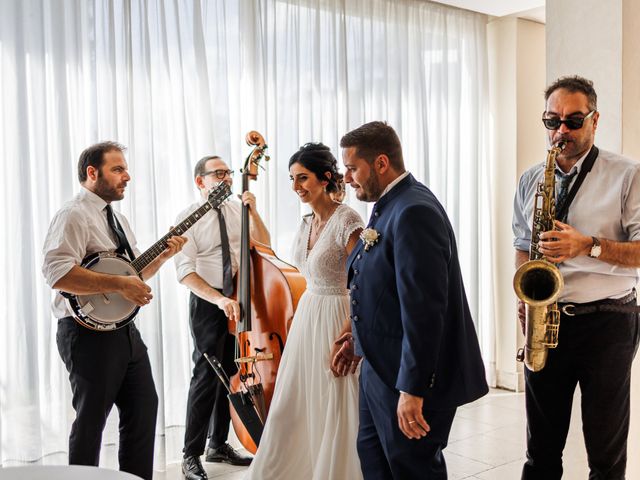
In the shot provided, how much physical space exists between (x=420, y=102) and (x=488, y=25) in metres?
0.99

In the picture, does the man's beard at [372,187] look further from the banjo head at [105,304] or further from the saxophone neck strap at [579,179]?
the banjo head at [105,304]

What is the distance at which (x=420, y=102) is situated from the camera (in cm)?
559

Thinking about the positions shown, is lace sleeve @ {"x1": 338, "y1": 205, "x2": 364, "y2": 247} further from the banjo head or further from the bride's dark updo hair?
the banjo head

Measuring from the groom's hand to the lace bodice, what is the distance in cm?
104

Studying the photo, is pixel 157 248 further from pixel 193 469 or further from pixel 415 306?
pixel 415 306

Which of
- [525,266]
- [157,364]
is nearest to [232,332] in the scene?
[157,364]

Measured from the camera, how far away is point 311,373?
306 centimetres

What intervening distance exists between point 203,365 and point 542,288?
6.74 ft

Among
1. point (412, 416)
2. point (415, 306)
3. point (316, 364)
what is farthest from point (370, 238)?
point (316, 364)

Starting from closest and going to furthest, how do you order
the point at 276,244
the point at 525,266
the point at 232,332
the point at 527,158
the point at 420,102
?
1. the point at 525,266
2. the point at 232,332
3. the point at 276,244
4. the point at 420,102
5. the point at 527,158

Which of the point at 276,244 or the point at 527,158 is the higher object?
the point at 527,158

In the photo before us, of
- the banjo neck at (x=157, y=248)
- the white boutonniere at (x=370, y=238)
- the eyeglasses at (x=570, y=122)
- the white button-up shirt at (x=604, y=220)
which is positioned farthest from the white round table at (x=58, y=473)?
the eyeglasses at (x=570, y=122)

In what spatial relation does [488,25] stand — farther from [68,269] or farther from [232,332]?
[68,269]

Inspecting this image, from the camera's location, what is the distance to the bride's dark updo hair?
3164 millimetres
